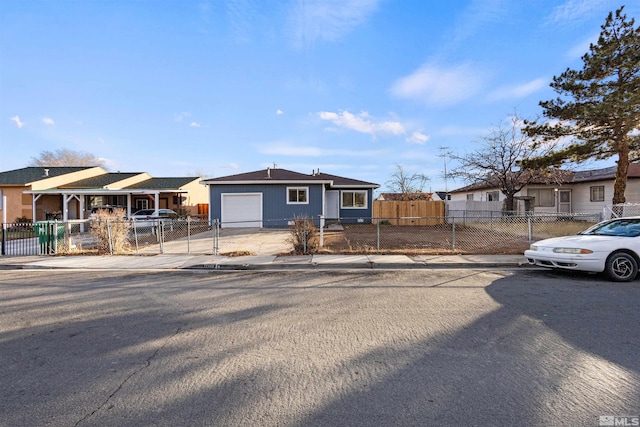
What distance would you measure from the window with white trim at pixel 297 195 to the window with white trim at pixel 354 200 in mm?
4278

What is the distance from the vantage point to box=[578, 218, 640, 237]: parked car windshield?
25.2ft

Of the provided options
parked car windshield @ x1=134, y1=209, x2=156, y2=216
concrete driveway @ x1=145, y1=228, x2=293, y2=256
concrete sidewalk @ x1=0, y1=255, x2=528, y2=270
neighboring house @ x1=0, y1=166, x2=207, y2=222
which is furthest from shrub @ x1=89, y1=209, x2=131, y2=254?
parked car windshield @ x1=134, y1=209, x2=156, y2=216

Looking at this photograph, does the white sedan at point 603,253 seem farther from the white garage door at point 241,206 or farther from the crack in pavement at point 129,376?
the white garage door at point 241,206

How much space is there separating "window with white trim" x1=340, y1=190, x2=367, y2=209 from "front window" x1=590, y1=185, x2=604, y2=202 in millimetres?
16545

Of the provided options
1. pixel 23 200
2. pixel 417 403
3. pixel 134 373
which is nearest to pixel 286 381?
pixel 417 403

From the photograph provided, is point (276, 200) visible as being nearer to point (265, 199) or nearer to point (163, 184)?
point (265, 199)

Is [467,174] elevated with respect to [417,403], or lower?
elevated

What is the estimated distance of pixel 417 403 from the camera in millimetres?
2771

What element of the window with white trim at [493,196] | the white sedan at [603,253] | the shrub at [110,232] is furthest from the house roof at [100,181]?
the window with white trim at [493,196]

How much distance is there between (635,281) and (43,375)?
1047 cm

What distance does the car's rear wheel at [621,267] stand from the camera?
7230 millimetres

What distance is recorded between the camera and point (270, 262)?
32.3 ft

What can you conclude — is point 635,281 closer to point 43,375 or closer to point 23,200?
point 43,375

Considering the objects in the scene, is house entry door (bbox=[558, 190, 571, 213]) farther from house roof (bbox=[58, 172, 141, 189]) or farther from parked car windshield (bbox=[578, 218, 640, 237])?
house roof (bbox=[58, 172, 141, 189])
